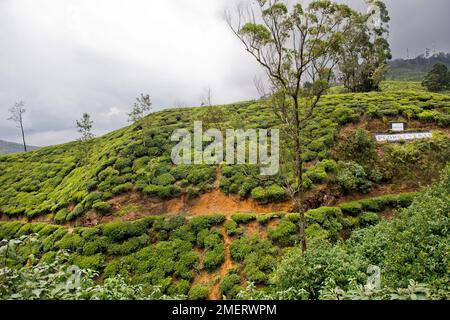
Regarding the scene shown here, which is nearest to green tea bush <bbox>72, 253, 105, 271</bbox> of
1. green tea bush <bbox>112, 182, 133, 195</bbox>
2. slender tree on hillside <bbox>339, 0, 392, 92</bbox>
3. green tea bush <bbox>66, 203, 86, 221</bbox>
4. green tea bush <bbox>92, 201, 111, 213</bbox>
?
green tea bush <bbox>92, 201, 111, 213</bbox>

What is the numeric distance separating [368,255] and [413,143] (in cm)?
1247

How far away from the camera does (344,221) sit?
1441cm

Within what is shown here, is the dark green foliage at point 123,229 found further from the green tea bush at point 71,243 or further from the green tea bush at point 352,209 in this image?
the green tea bush at point 352,209

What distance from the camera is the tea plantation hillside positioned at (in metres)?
8.34

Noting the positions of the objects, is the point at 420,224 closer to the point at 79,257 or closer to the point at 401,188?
the point at 401,188

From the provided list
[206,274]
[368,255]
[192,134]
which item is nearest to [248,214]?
[206,274]

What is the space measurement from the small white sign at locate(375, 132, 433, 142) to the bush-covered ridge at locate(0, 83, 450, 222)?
106 cm

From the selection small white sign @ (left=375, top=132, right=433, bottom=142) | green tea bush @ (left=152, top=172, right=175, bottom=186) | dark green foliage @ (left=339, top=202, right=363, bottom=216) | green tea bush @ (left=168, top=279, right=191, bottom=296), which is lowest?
green tea bush @ (left=168, top=279, right=191, bottom=296)

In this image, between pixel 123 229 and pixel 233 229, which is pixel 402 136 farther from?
pixel 123 229

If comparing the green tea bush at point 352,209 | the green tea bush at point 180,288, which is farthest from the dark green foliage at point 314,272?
the green tea bush at point 352,209

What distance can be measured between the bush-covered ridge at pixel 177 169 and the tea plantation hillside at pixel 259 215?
11 centimetres

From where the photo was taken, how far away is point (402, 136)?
2008cm

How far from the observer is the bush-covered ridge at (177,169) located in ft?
59.3

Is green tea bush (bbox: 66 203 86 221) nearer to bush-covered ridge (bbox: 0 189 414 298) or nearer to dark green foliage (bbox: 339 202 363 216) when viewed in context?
bush-covered ridge (bbox: 0 189 414 298)
